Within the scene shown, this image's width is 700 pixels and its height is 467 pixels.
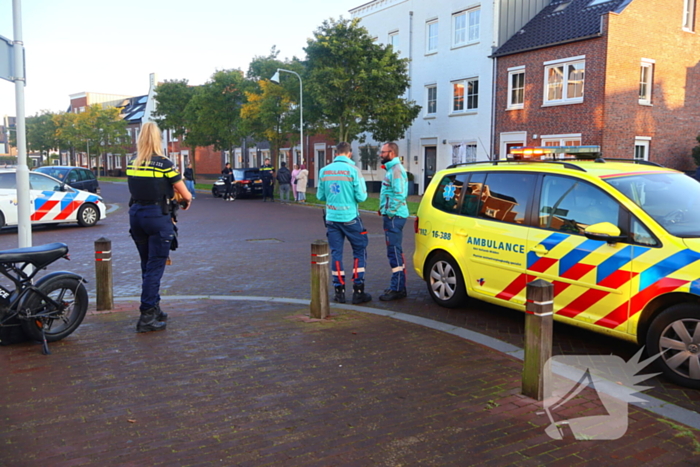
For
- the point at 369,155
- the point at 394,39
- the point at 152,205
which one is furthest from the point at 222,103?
the point at 152,205

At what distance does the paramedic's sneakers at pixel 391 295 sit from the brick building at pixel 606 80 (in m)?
17.6

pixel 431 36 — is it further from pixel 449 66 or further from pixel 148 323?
pixel 148 323

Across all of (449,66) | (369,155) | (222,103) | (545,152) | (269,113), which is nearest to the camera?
(545,152)

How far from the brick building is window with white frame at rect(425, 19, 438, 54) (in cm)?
470

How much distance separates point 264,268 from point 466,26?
22063 millimetres

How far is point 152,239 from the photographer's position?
5.72 m

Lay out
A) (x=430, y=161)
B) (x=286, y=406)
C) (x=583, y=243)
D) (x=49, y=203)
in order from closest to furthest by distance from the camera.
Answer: (x=286, y=406) < (x=583, y=243) < (x=49, y=203) < (x=430, y=161)

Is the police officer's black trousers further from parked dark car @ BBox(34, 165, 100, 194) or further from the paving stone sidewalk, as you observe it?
parked dark car @ BBox(34, 165, 100, 194)

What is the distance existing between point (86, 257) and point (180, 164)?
189ft

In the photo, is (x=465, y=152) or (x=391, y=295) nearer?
(x=391, y=295)

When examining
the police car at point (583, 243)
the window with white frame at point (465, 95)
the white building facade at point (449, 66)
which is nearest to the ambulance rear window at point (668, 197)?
the police car at point (583, 243)

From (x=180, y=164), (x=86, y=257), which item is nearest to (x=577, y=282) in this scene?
(x=86, y=257)

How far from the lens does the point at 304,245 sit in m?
12.6

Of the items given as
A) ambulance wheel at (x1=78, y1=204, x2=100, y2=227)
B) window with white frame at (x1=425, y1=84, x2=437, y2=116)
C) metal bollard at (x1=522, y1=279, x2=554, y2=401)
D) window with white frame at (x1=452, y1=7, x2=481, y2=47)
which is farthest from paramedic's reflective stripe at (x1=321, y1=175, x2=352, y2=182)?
window with white frame at (x1=425, y1=84, x2=437, y2=116)
